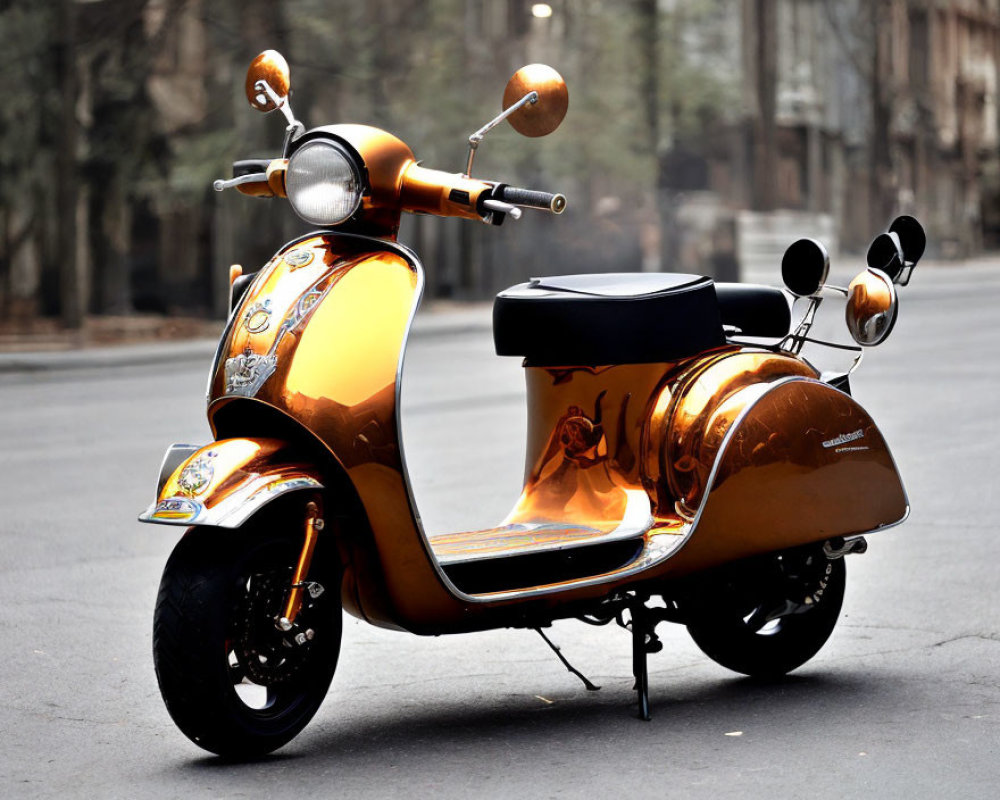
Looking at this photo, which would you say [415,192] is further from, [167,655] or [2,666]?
[2,666]

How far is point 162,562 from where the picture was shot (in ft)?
25.2

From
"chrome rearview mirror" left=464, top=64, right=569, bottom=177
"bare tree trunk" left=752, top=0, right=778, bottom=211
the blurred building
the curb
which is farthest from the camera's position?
the blurred building

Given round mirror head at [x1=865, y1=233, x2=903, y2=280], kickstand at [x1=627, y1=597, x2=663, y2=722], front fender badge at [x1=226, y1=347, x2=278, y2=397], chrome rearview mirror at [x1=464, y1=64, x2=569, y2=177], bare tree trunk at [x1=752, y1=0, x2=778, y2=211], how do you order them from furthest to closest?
1. bare tree trunk at [x1=752, y1=0, x2=778, y2=211]
2. round mirror head at [x1=865, y1=233, x2=903, y2=280]
3. kickstand at [x1=627, y1=597, x2=663, y2=722]
4. chrome rearview mirror at [x1=464, y1=64, x2=569, y2=177]
5. front fender badge at [x1=226, y1=347, x2=278, y2=397]

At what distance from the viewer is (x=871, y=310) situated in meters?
5.28

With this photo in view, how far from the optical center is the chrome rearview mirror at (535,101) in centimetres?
475

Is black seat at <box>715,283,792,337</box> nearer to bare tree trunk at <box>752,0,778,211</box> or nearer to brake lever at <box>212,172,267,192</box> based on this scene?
brake lever at <box>212,172,267,192</box>

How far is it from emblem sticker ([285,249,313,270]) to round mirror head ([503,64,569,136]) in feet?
2.21

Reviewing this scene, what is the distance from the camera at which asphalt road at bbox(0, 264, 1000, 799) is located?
431 centimetres

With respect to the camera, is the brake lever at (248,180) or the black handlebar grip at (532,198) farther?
the brake lever at (248,180)

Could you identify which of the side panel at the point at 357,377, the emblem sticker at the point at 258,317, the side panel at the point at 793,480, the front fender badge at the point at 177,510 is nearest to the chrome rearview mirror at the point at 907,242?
the side panel at the point at 793,480

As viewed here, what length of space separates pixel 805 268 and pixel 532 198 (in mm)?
1290

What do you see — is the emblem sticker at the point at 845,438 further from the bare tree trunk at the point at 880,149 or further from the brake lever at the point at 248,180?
the bare tree trunk at the point at 880,149

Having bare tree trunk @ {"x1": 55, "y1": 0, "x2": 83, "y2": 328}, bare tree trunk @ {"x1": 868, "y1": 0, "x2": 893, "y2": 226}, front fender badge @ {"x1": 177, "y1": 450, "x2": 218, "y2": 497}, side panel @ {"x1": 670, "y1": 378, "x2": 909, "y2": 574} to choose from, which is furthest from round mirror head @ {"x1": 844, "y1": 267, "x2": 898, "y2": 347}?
bare tree trunk @ {"x1": 868, "y1": 0, "x2": 893, "y2": 226}

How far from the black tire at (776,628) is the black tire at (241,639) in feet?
4.35
